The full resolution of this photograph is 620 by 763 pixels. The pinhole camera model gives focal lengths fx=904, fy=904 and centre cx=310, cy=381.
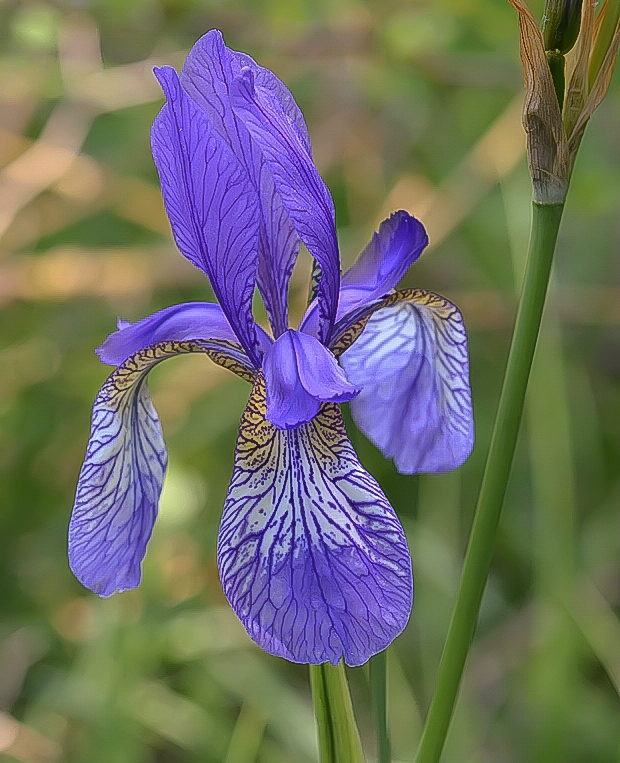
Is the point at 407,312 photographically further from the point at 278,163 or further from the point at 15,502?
the point at 15,502

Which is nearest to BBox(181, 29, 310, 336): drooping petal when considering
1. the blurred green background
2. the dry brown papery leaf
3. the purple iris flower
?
the purple iris flower

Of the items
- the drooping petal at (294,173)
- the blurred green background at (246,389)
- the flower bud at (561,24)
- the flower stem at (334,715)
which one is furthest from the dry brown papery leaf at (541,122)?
the blurred green background at (246,389)

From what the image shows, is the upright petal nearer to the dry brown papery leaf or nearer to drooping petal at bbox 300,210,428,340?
drooping petal at bbox 300,210,428,340

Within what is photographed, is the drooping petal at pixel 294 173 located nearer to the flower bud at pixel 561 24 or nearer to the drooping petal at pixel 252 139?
the drooping petal at pixel 252 139

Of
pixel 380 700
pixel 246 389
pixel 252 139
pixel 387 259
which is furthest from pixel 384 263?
pixel 246 389

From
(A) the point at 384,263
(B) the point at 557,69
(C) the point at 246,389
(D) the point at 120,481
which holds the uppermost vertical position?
(B) the point at 557,69

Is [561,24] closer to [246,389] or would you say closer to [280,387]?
[280,387]

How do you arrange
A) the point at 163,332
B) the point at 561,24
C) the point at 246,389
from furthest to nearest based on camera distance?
1. the point at 246,389
2. the point at 163,332
3. the point at 561,24
